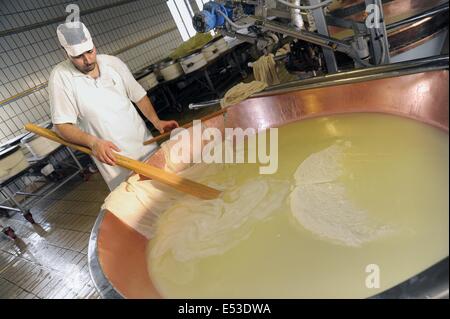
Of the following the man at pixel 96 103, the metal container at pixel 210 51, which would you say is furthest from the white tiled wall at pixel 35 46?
the man at pixel 96 103

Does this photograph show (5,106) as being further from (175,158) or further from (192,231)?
(192,231)

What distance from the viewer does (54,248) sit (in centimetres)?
316

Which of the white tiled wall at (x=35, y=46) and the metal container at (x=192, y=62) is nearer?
the white tiled wall at (x=35, y=46)

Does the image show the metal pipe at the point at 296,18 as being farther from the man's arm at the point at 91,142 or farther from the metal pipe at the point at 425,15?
the man's arm at the point at 91,142

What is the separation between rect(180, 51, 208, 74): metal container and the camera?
5.08 meters

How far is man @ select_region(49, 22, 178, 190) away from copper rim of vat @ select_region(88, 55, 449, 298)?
42 centimetres

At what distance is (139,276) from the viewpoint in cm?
131

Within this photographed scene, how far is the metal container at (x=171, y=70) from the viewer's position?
5.18 m

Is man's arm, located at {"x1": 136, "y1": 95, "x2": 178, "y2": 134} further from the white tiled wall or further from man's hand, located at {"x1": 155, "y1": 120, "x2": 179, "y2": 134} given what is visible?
the white tiled wall

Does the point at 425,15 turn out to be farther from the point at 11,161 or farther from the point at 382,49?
the point at 11,161

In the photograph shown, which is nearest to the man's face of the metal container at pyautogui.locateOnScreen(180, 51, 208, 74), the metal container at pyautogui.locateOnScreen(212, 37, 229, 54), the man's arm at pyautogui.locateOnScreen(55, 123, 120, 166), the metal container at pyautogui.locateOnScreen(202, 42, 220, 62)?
the man's arm at pyautogui.locateOnScreen(55, 123, 120, 166)

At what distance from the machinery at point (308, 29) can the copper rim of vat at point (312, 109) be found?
38 centimetres

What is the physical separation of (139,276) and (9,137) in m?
4.46

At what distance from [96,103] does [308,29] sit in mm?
1642
